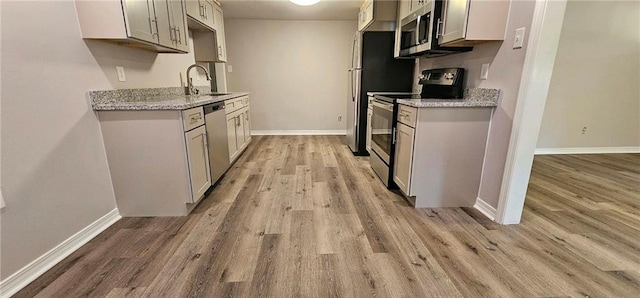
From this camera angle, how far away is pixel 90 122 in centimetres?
183

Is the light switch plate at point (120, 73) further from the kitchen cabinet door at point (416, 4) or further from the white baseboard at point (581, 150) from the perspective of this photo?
the white baseboard at point (581, 150)

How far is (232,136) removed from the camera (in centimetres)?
328

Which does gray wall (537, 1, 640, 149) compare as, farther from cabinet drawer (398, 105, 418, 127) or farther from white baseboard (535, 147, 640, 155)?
cabinet drawer (398, 105, 418, 127)

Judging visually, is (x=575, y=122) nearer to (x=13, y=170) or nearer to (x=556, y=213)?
(x=556, y=213)

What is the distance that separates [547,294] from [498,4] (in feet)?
5.91

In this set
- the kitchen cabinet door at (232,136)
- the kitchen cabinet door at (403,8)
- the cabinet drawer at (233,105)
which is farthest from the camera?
the kitchen cabinet door at (232,136)

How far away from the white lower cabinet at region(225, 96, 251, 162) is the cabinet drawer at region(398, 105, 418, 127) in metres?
1.87

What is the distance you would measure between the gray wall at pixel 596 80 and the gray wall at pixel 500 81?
2230mm

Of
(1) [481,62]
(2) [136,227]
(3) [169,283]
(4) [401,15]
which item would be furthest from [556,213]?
(2) [136,227]

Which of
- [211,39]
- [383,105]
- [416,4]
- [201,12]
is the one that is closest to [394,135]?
[383,105]

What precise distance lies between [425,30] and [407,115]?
2.81 ft

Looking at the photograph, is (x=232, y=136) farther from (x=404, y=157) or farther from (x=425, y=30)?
(x=425, y=30)

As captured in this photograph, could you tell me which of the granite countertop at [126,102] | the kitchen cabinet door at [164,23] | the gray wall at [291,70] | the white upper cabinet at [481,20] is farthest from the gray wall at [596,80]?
the kitchen cabinet door at [164,23]

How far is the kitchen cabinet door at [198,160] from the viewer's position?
2045 mm
